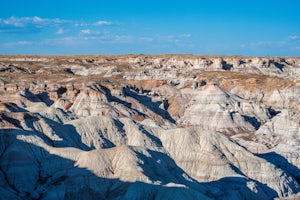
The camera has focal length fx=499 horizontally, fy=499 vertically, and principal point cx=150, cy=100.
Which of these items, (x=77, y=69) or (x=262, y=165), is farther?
(x=77, y=69)

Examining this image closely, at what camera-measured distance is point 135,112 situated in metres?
80.7

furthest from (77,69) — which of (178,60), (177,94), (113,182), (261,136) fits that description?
(113,182)

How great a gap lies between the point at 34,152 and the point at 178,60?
121 m

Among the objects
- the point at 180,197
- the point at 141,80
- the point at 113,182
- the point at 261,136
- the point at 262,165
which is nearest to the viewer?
the point at 180,197

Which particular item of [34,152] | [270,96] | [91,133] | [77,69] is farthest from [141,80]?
[34,152]

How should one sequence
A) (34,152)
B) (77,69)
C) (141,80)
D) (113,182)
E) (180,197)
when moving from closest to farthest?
(180,197) → (113,182) → (34,152) → (141,80) → (77,69)

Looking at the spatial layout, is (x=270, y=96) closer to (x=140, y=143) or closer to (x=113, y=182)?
(x=140, y=143)

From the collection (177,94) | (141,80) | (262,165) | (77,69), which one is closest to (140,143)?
(262,165)

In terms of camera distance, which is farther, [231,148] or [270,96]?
[270,96]

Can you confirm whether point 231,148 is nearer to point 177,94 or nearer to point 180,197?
point 180,197

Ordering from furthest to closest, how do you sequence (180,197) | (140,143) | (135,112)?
(135,112)
(140,143)
(180,197)

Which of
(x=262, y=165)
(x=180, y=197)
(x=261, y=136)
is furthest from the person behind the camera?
(x=261, y=136)

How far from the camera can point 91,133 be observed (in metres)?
53.4

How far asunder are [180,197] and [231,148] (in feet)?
52.9
